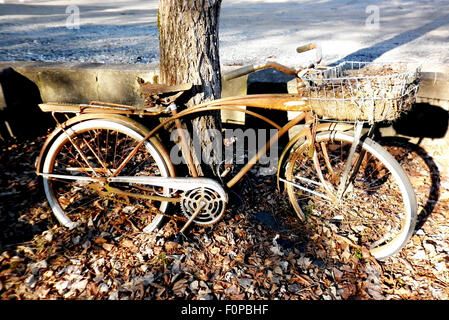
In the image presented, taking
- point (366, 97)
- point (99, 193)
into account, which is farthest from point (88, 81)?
point (366, 97)

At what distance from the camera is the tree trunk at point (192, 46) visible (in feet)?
8.98

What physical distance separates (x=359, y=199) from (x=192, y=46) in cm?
223

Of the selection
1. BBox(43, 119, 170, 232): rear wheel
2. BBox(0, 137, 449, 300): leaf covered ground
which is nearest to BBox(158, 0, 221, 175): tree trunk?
BBox(43, 119, 170, 232): rear wheel

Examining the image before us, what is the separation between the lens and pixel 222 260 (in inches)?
112

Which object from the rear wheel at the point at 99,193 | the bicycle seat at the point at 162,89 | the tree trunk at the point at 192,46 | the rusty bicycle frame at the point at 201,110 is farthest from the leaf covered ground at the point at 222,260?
the bicycle seat at the point at 162,89

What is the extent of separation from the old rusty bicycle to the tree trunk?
0.17 m

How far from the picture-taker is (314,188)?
3.50 metres

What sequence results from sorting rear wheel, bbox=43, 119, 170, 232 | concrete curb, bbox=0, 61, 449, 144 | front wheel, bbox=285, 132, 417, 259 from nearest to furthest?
front wheel, bbox=285, 132, 417, 259
rear wheel, bbox=43, 119, 170, 232
concrete curb, bbox=0, 61, 449, 144

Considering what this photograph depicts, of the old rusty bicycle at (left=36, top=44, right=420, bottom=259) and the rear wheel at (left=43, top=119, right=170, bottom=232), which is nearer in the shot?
the old rusty bicycle at (left=36, top=44, right=420, bottom=259)

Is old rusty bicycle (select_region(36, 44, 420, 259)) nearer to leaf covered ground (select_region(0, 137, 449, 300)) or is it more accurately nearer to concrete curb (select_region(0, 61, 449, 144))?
leaf covered ground (select_region(0, 137, 449, 300))

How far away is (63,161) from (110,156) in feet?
1.71

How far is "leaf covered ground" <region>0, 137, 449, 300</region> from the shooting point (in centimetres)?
259

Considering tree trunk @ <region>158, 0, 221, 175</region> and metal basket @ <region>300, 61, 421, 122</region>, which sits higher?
tree trunk @ <region>158, 0, 221, 175</region>
